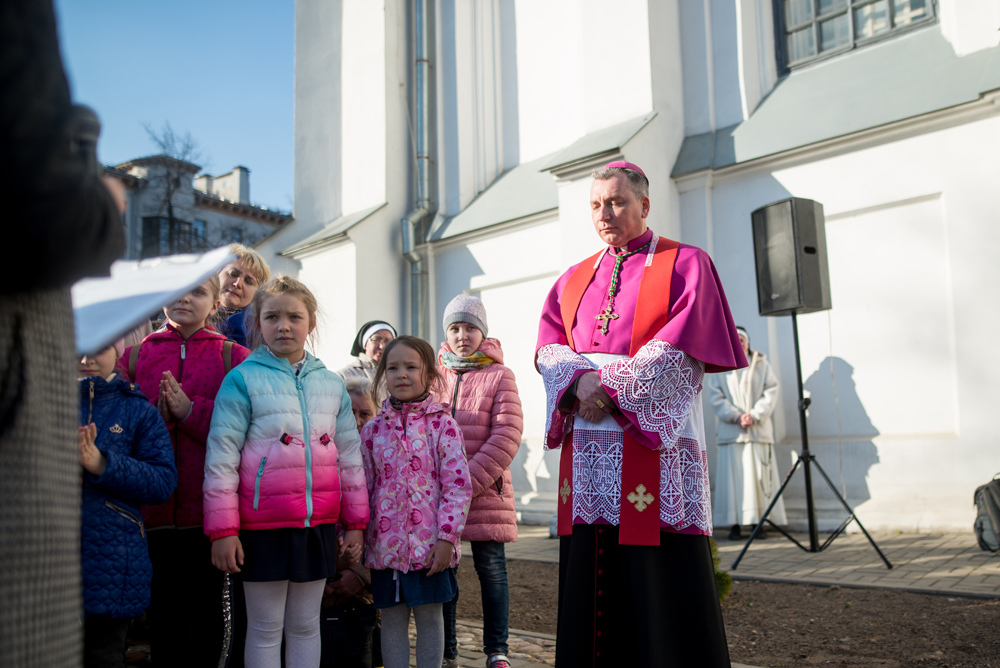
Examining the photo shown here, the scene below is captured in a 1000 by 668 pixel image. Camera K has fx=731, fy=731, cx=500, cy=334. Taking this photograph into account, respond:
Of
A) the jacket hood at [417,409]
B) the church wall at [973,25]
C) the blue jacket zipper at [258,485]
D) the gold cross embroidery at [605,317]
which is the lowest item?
the blue jacket zipper at [258,485]

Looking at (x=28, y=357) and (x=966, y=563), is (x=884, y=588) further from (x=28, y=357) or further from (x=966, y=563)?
(x=28, y=357)

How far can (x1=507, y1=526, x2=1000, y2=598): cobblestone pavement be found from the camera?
471 centimetres

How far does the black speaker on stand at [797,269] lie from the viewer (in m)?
5.98

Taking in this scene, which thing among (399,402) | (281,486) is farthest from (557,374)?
(281,486)

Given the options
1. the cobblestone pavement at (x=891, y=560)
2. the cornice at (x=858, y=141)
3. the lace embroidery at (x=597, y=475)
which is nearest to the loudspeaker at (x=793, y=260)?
the cornice at (x=858, y=141)

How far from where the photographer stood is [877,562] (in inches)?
215

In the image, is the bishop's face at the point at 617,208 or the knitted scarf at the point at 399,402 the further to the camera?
the knitted scarf at the point at 399,402

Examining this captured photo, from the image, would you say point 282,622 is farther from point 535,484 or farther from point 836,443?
point 535,484

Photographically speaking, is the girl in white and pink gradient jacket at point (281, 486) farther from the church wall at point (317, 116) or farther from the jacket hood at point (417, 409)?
the church wall at point (317, 116)

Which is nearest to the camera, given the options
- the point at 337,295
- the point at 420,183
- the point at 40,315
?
the point at 40,315

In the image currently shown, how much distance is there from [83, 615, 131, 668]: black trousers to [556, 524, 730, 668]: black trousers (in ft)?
4.98

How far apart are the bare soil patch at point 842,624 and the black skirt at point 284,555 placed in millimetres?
2139

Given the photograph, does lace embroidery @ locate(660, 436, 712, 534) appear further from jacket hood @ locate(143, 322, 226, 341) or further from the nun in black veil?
the nun in black veil

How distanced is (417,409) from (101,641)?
1.39 metres
